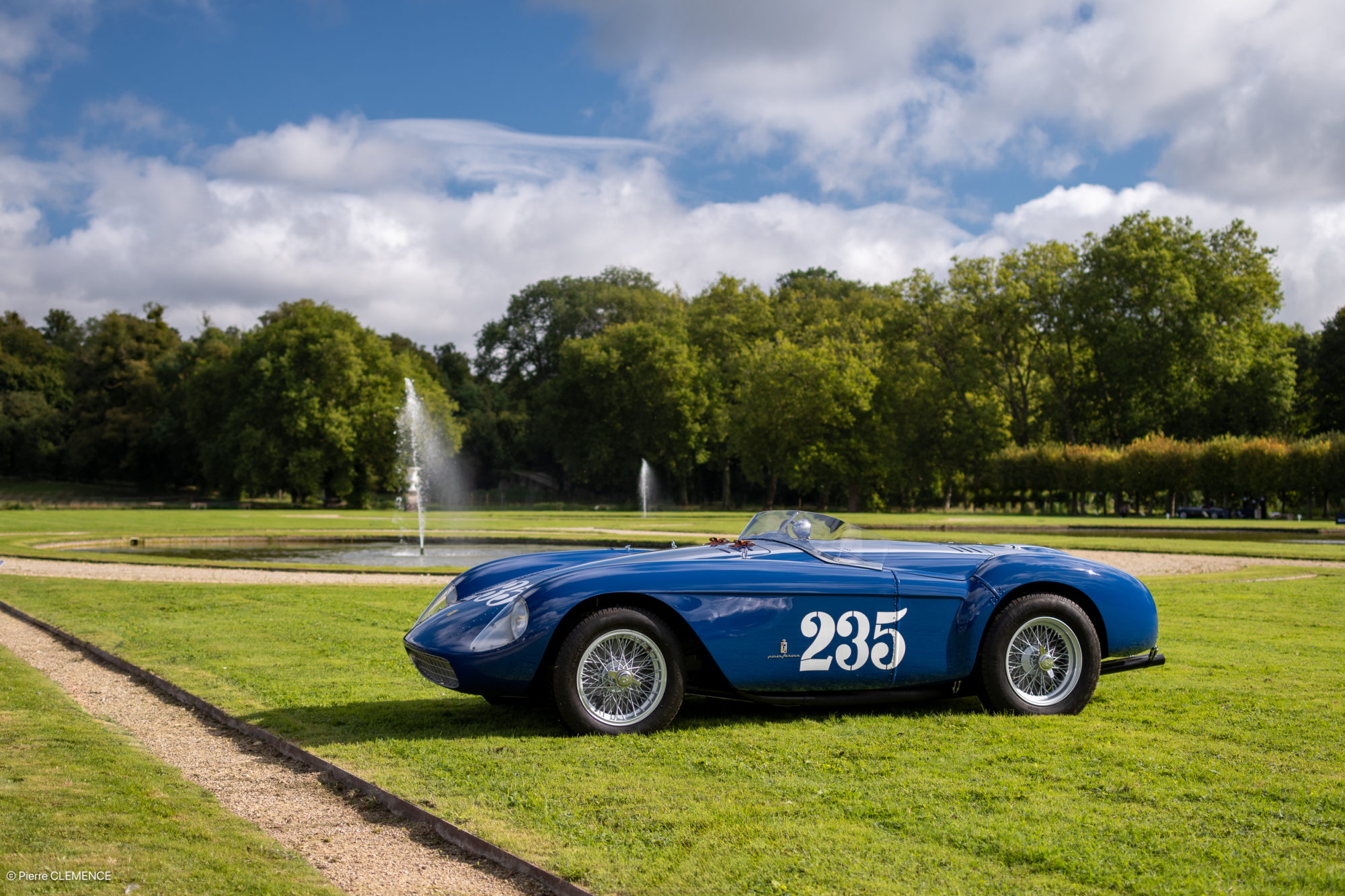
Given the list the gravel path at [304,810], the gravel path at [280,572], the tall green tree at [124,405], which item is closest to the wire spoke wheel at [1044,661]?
the gravel path at [304,810]

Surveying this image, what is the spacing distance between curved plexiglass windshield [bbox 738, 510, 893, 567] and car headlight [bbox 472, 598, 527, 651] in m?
1.78

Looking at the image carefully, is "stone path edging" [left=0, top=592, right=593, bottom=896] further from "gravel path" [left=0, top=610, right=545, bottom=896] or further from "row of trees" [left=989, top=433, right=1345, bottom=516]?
"row of trees" [left=989, top=433, right=1345, bottom=516]

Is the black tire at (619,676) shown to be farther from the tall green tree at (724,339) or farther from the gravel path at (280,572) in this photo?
the tall green tree at (724,339)

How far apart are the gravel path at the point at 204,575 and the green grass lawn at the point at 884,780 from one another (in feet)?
25.8

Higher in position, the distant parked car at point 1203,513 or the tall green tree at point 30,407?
the tall green tree at point 30,407

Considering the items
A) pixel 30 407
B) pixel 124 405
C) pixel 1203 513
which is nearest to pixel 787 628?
pixel 1203 513

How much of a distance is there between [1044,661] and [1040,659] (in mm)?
26

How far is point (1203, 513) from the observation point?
199 feet

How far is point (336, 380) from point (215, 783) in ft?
210

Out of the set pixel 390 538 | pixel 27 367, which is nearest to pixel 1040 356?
pixel 390 538

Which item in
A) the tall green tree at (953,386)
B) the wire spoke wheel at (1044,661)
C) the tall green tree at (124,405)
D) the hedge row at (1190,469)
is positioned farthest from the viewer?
the tall green tree at (124,405)

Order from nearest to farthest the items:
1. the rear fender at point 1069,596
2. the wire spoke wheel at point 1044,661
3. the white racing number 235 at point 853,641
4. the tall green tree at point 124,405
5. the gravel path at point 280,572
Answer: the white racing number 235 at point 853,641 → the rear fender at point 1069,596 → the wire spoke wheel at point 1044,661 → the gravel path at point 280,572 → the tall green tree at point 124,405

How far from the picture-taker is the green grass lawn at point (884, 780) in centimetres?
374

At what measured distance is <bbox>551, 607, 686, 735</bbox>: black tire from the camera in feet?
18.7
